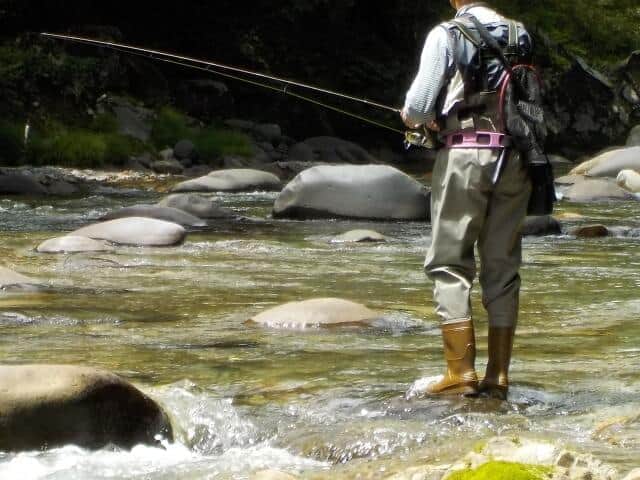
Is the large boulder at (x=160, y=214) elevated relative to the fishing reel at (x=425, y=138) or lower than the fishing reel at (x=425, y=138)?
lower

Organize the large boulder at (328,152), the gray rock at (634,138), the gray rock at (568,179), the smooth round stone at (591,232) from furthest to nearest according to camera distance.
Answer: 1. the gray rock at (634,138)
2. the large boulder at (328,152)
3. the gray rock at (568,179)
4. the smooth round stone at (591,232)

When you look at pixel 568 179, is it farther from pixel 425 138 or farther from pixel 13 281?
pixel 425 138

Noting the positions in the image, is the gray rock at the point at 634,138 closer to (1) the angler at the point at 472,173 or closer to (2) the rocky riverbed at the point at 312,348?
(2) the rocky riverbed at the point at 312,348

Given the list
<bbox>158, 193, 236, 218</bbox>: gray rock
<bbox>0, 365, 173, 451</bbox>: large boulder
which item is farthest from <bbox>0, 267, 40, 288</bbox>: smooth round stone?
<bbox>158, 193, 236, 218</bbox>: gray rock

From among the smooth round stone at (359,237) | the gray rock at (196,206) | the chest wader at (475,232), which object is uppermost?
the chest wader at (475,232)

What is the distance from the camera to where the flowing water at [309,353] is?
4.11 m

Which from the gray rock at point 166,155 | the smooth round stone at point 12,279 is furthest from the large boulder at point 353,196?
the gray rock at point 166,155

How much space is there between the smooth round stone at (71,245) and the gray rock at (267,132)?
45.2 feet

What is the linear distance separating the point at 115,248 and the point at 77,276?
5.44 feet

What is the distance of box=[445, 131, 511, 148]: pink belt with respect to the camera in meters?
4.51

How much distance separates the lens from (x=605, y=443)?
3.95m

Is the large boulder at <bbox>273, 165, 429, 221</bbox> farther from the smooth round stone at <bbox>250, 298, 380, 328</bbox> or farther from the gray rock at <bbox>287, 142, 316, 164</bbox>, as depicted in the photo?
the gray rock at <bbox>287, 142, 316, 164</bbox>

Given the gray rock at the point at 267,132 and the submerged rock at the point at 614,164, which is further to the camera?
the gray rock at the point at 267,132

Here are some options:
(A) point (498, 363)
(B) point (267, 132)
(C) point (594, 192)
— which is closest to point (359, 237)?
(C) point (594, 192)
